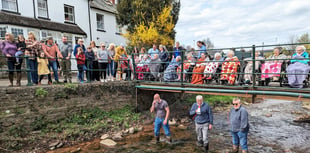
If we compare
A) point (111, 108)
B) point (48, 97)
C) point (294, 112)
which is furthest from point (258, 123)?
point (48, 97)

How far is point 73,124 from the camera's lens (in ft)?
22.8

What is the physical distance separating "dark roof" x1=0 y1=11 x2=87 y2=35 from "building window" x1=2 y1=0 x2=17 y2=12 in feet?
1.76

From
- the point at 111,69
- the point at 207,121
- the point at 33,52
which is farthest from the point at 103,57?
the point at 207,121

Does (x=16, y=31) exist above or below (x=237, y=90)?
above

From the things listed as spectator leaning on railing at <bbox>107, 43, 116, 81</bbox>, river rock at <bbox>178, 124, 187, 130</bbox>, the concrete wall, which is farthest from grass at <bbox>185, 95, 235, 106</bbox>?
the concrete wall

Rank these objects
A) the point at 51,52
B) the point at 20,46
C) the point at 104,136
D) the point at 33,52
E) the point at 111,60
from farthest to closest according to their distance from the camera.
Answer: the point at 111,60, the point at 51,52, the point at 104,136, the point at 33,52, the point at 20,46

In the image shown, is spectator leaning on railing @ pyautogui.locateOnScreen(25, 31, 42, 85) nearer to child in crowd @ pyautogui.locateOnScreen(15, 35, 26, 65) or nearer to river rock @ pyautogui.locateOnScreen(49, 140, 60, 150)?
child in crowd @ pyautogui.locateOnScreen(15, 35, 26, 65)

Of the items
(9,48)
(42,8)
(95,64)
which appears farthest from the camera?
(42,8)

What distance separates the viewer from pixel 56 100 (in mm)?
6859

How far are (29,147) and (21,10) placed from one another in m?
12.2

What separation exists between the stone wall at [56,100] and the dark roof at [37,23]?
8975mm

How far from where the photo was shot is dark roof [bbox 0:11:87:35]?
12492 millimetres

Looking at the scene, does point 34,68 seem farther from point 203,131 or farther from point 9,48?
point 203,131

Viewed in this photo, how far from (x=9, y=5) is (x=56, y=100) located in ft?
35.8
